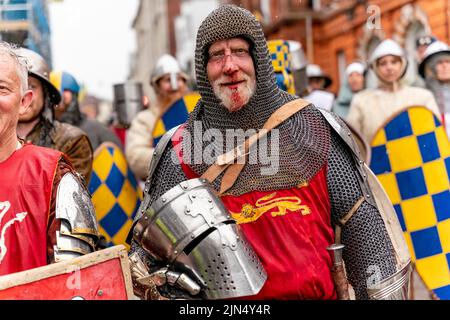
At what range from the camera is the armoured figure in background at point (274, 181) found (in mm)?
2957

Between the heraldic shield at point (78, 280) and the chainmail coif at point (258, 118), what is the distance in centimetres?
70

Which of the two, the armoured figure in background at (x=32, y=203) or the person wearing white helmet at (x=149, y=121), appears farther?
the person wearing white helmet at (x=149, y=121)

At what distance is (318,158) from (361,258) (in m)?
0.37

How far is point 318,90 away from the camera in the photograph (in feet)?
28.5

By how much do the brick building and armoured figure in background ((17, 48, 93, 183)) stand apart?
534cm

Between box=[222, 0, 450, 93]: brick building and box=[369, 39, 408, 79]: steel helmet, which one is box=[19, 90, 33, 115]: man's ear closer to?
box=[369, 39, 408, 79]: steel helmet

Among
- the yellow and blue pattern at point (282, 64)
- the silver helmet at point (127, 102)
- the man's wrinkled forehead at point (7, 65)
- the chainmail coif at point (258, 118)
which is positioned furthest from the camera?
the silver helmet at point (127, 102)

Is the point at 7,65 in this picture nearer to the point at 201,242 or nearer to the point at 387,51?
the point at 201,242

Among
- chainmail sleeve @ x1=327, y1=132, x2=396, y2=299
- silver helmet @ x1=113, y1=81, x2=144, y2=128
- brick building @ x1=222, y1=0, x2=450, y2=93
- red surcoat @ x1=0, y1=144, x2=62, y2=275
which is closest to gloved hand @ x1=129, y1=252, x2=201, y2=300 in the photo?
red surcoat @ x1=0, y1=144, x2=62, y2=275

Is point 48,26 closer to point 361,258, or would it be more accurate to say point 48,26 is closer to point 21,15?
point 21,15

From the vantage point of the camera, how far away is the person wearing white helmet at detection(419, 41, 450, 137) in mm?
6484

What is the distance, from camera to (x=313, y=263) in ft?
9.76

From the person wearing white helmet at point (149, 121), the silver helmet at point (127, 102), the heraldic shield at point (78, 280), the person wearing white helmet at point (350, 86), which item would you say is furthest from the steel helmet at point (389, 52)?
the heraldic shield at point (78, 280)

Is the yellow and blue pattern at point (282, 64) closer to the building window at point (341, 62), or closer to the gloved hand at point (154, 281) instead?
the gloved hand at point (154, 281)
